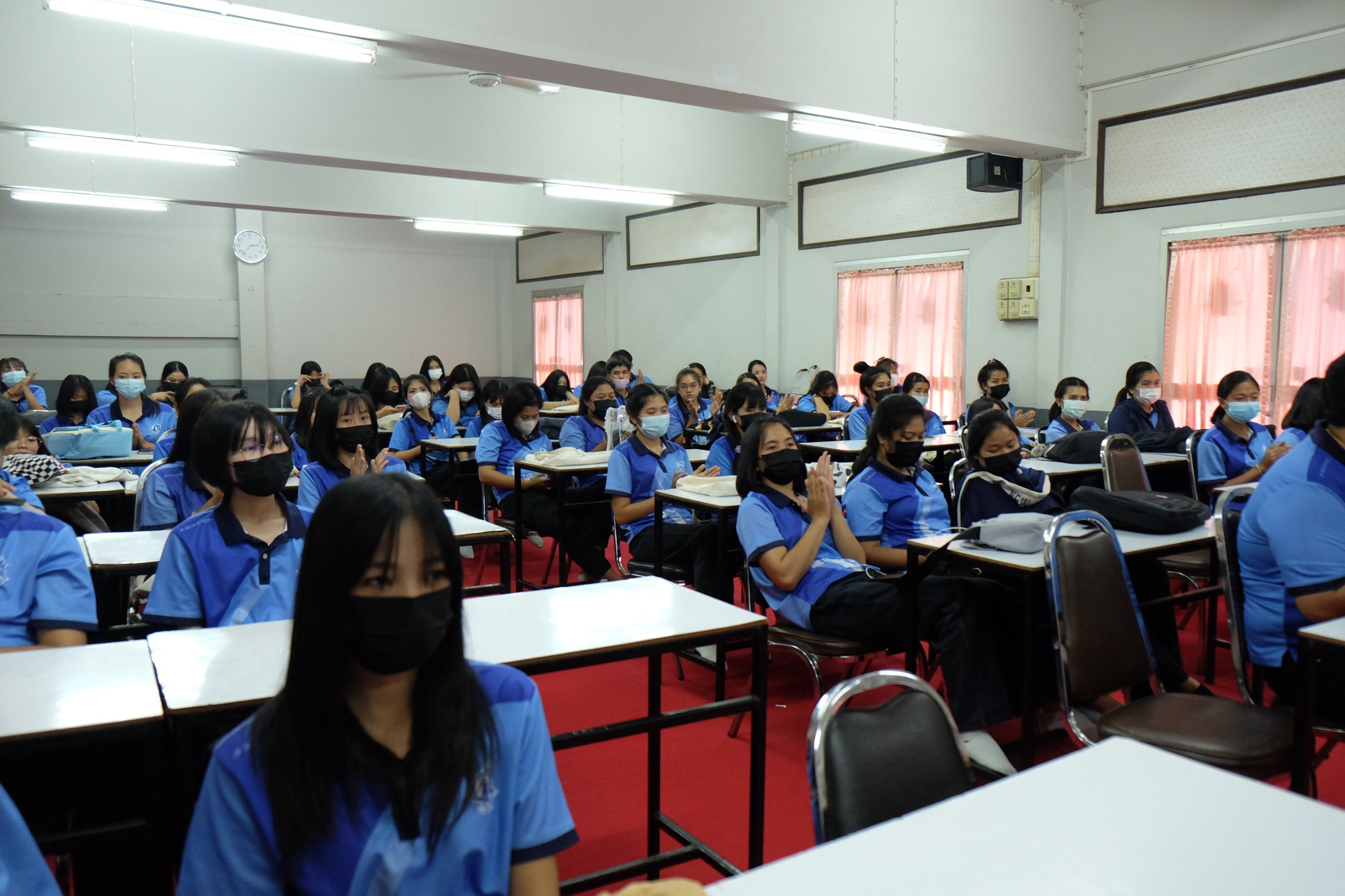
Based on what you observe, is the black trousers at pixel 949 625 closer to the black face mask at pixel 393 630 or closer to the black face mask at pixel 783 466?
the black face mask at pixel 783 466

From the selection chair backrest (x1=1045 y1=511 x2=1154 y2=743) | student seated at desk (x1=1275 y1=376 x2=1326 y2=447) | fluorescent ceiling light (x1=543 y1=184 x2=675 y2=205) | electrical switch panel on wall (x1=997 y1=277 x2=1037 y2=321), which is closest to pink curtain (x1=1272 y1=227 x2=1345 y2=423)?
electrical switch panel on wall (x1=997 y1=277 x2=1037 y2=321)

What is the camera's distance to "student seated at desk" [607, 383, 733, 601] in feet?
13.4

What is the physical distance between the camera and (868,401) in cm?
738

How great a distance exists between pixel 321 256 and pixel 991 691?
12077 millimetres

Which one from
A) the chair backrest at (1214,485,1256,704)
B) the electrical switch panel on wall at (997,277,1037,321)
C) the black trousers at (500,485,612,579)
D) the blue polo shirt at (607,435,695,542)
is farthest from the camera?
the electrical switch panel on wall at (997,277,1037,321)

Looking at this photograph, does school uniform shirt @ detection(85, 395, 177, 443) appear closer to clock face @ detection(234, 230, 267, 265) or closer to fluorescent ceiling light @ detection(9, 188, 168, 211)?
fluorescent ceiling light @ detection(9, 188, 168, 211)

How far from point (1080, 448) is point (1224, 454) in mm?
741

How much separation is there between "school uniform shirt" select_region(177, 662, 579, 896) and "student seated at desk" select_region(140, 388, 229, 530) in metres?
2.65

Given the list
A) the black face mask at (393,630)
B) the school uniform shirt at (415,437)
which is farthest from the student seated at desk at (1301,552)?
the school uniform shirt at (415,437)

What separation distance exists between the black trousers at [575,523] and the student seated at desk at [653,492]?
355 mm

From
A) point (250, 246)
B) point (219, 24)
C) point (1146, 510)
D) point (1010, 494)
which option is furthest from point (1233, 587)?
point (250, 246)

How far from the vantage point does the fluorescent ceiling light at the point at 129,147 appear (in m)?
6.39

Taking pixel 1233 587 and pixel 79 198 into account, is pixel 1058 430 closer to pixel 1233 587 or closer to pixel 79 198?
pixel 1233 587

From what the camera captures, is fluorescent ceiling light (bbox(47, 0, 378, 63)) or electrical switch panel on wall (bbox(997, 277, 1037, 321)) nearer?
fluorescent ceiling light (bbox(47, 0, 378, 63))
